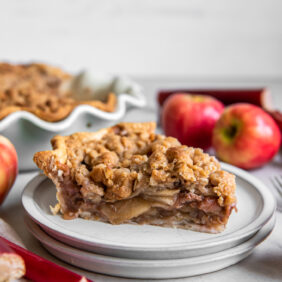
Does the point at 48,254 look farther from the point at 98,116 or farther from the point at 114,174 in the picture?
the point at 98,116

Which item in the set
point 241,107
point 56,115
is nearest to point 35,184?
point 56,115

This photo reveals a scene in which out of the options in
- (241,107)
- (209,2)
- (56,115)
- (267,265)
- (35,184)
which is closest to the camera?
(267,265)

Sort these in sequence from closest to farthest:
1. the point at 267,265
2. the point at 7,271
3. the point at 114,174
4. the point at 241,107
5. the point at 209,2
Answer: the point at 7,271, the point at 267,265, the point at 114,174, the point at 241,107, the point at 209,2

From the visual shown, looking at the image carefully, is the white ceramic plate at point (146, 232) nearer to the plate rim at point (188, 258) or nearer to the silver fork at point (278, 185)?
the plate rim at point (188, 258)

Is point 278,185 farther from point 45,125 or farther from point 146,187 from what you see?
point 45,125

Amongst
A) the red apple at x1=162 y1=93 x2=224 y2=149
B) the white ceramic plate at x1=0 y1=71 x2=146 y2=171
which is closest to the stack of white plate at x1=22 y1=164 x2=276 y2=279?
the white ceramic plate at x1=0 y1=71 x2=146 y2=171

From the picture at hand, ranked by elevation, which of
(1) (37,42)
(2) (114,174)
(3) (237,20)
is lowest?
(1) (37,42)

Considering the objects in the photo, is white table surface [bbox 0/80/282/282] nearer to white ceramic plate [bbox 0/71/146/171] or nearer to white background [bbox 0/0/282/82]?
white ceramic plate [bbox 0/71/146/171]
